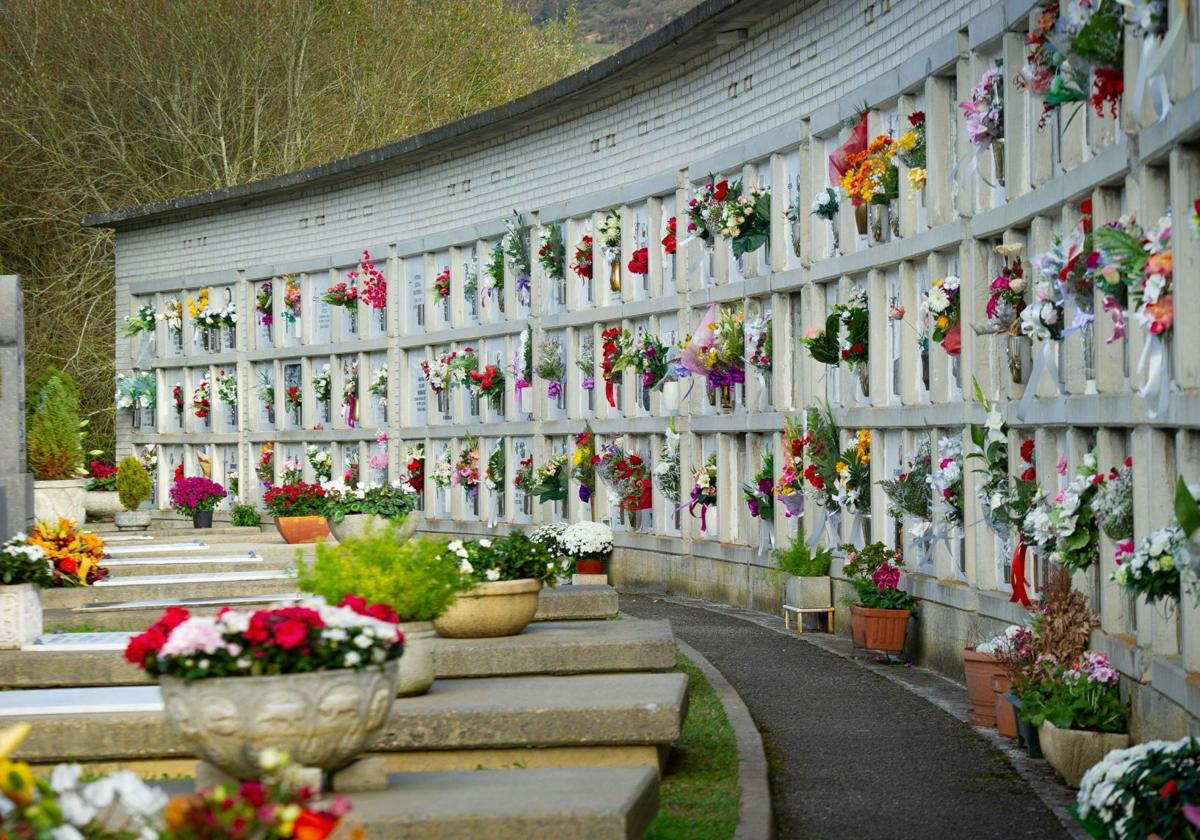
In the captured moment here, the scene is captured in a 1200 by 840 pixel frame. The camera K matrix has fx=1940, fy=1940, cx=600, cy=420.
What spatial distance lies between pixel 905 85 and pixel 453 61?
1042 inches

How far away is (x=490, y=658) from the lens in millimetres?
9414

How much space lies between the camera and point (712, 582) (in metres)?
17.5

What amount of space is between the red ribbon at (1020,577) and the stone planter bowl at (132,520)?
18.1 metres

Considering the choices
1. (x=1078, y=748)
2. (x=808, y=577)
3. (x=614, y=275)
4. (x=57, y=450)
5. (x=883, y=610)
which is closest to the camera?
(x=1078, y=748)

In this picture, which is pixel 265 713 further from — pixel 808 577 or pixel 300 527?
pixel 300 527

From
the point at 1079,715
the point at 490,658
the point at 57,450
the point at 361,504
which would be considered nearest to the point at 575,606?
the point at 490,658

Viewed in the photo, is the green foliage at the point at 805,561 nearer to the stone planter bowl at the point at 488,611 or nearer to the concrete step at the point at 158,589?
the concrete step at the point at 158,589

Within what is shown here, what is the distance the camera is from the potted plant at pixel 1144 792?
21.9 ft

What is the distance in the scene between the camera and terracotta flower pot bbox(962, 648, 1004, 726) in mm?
10375

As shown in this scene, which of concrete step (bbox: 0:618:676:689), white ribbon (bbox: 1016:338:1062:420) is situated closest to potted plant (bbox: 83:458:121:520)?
concrete step (bbox: 0:618:676:689)

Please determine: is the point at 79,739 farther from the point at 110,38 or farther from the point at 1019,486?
the point at 110,38

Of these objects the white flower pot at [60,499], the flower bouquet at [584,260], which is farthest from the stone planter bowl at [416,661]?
the white flower pot at [60,499]

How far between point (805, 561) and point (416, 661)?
22.8 ft

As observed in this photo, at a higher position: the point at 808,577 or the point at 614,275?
the point at 614,275
